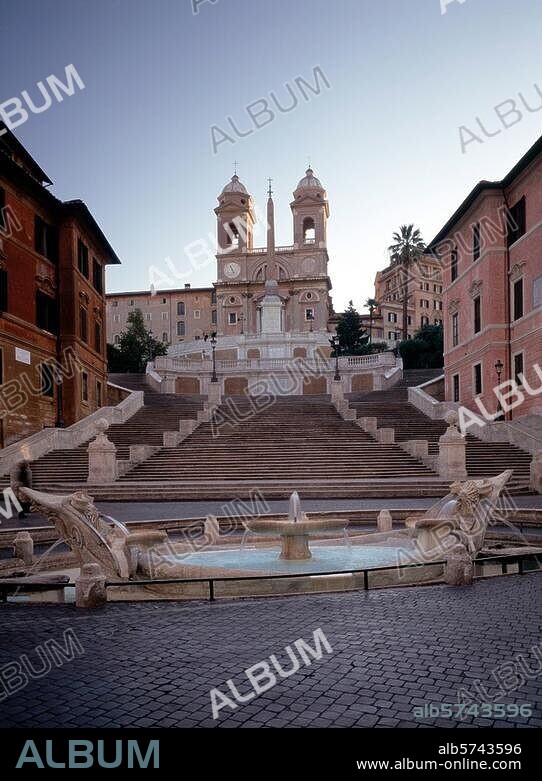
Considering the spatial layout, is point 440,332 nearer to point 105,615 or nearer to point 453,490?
point 453,490

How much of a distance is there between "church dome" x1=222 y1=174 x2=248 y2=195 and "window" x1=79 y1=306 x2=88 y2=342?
6228 centimetres

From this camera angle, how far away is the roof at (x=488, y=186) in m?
28.0

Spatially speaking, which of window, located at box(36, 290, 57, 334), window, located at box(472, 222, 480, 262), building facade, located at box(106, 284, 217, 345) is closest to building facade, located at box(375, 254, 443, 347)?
building facade, located at box(106, 284, 217, 345)

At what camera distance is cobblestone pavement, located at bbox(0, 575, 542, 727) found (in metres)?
4.39

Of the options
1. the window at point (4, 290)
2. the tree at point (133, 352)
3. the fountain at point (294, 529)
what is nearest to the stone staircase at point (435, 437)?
the fountain at point (294, 529)

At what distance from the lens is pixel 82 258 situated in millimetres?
36781

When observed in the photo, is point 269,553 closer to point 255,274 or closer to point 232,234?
point 255,274

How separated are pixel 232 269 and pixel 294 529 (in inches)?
3183

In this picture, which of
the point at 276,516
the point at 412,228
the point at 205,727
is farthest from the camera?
the point at 412,228

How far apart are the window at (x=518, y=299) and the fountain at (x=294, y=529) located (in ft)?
76.9

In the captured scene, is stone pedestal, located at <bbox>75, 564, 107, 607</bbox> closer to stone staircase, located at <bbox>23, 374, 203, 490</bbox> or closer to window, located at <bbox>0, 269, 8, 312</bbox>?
stone staircase, located at <bbox>23, 374, 203, 490</bbox>

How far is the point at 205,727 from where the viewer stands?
4145mm
